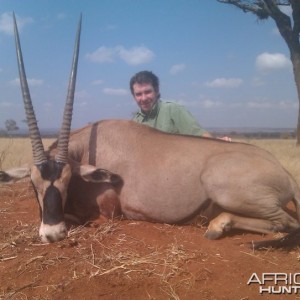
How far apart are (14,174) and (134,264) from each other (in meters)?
2.29

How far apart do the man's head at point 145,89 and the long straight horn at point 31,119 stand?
2.59m

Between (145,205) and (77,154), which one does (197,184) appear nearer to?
(145,205)

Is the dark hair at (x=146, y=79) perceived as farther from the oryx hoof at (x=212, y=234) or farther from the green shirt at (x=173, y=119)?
the oryx hoof at (x=212, y=234)

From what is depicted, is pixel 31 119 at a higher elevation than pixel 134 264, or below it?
higher

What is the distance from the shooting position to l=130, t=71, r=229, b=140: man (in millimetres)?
7137

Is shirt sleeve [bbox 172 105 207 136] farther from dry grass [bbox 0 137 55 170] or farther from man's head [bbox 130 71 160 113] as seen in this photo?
dry grass [bbox 0 137 55 170]

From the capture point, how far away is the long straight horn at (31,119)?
452cm

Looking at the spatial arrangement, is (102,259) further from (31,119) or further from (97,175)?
(31,119)

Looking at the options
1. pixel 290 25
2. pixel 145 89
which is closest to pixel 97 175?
pixel 145 89

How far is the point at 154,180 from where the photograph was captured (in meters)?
4.70

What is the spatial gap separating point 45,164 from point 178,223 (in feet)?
5.78

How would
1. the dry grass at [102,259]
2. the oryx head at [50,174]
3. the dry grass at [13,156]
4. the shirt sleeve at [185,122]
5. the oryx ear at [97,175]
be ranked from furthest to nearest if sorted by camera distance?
1. the dry grass at [13,156]
2. the shirt sleeve at [185,122]
3. the oryx ear at [97,175]
4. the oryx head at [50,174]
5. the dry grass at [102,259]

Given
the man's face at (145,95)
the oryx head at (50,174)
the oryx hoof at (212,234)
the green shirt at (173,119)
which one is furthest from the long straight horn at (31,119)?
the green shirt at (173,119)

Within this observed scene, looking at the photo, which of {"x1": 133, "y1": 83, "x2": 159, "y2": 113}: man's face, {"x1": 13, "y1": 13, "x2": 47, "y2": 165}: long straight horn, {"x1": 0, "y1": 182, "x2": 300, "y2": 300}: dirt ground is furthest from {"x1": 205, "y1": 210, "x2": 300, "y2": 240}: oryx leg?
{"x1": 133, "y1": 83, "x2": 159, "y2": 113}: man's face
